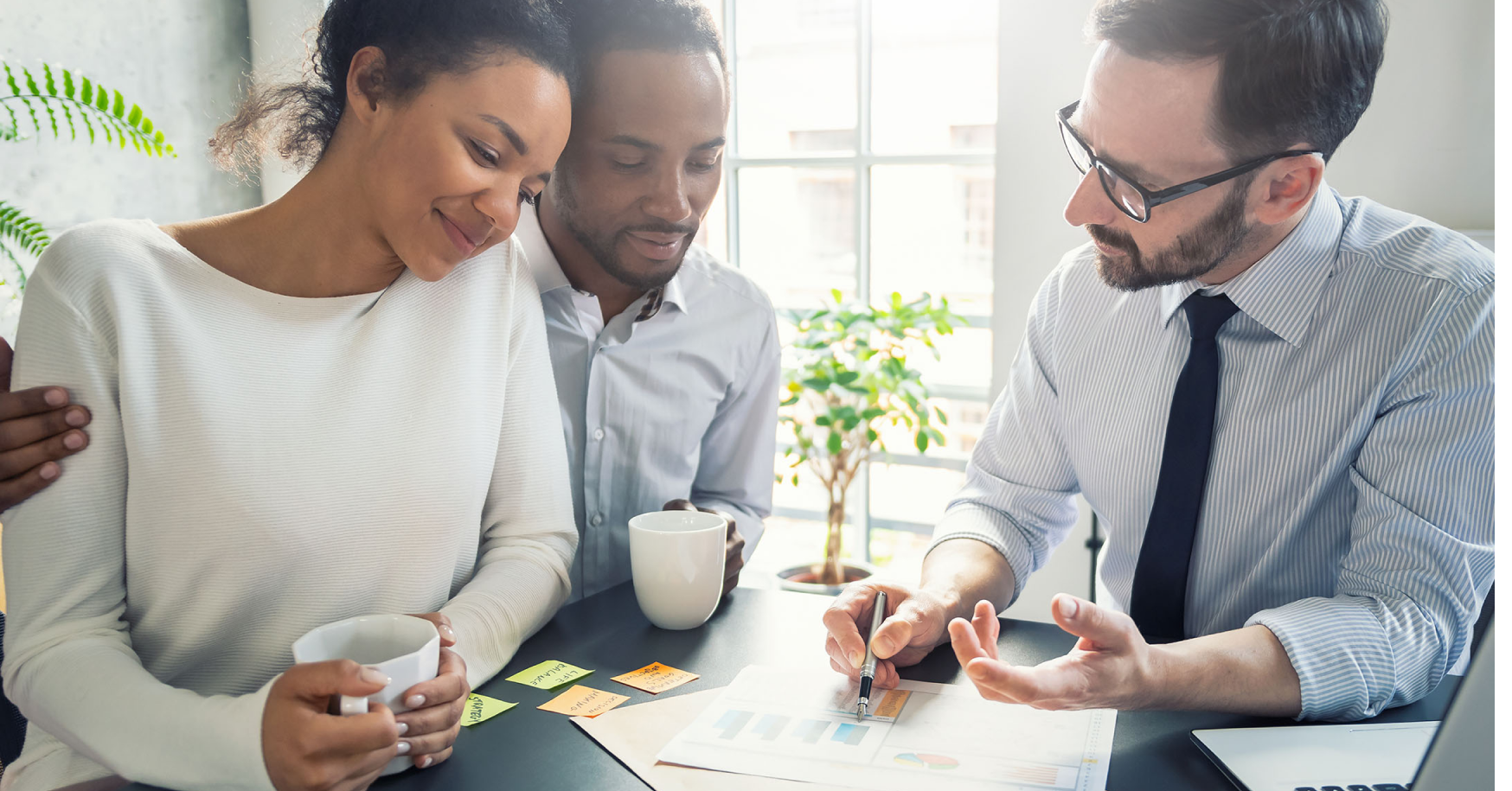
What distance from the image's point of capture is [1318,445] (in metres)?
1.20

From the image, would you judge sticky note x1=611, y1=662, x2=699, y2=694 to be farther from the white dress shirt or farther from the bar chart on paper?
the white dress shirt

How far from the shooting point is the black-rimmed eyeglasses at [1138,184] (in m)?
1.21

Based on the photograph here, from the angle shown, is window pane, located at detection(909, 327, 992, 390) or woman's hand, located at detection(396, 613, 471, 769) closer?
woman's hand, located at detection(396, 613, 471, 769)

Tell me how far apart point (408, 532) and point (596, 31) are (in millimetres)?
713

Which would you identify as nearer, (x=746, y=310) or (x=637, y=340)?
(x=637, y=340)

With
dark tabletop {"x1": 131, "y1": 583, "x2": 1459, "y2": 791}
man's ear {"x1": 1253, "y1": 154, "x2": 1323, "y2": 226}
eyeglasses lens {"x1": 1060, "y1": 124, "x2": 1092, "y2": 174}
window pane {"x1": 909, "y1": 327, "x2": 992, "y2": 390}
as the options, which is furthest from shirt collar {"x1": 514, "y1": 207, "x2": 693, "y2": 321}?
window pane {"x1": 909, "y1": 327, "x2": 992, "y2": 390}

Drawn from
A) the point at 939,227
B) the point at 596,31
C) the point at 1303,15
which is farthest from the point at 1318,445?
the point at 939,227

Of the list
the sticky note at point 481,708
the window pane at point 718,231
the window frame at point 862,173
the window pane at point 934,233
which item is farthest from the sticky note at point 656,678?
the window pane at point 718,231

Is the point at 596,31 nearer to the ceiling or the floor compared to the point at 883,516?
nearer to the ceiling

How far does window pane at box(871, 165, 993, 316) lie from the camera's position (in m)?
2.93

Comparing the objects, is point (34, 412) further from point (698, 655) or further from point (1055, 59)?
point (1055, 59)

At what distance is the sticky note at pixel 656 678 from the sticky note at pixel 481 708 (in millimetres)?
114

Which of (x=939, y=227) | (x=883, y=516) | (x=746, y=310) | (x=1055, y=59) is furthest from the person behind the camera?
(x=883, y=516)

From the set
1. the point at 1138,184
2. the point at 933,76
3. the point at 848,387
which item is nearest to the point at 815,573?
the point at 848,387
